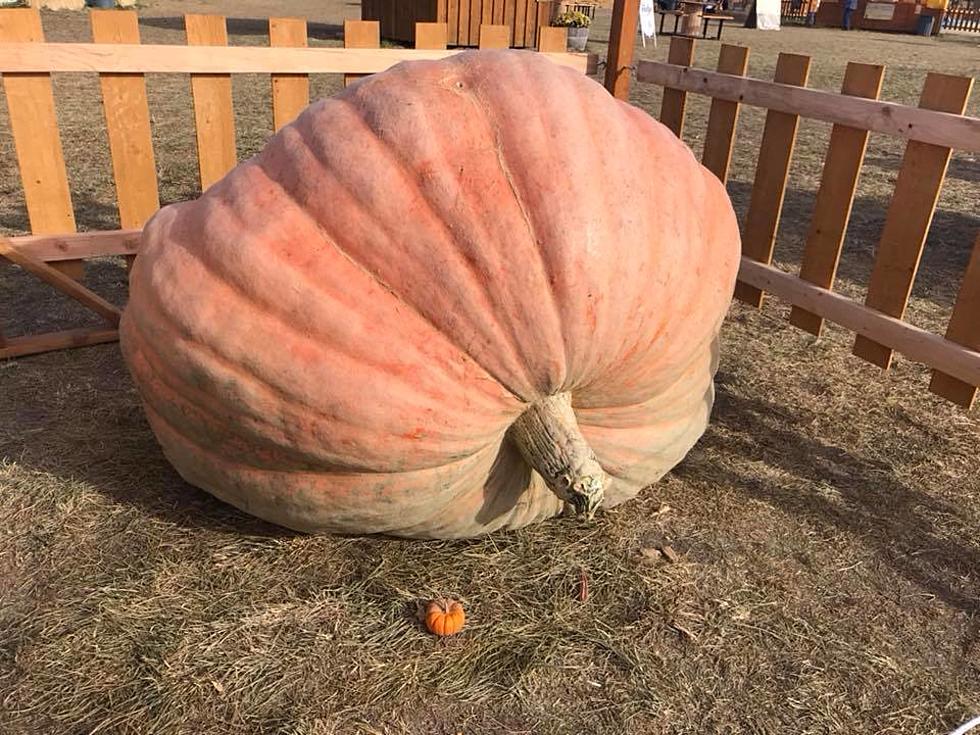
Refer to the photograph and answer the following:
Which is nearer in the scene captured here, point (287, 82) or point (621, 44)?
point (287, 82)

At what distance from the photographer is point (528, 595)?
102 inches

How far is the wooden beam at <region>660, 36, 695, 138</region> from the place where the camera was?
4672mm

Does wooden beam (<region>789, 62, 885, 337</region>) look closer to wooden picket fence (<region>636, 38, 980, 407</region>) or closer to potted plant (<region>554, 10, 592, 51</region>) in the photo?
wooden picket fence (<region>636, 38, 980, 407</region>)

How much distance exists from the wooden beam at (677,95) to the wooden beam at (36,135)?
3069mm

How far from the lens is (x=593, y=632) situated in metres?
2.47

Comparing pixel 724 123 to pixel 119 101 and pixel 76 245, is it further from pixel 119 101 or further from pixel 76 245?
pixel 76 245

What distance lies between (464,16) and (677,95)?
1143cm

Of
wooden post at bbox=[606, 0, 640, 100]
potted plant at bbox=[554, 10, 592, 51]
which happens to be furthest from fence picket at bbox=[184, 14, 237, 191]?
potted plant at bbox=[554, 10, 592, 51]

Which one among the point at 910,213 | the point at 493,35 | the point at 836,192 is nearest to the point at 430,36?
the point at 493,35

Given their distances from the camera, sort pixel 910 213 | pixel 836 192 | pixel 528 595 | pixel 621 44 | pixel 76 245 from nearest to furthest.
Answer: pixel 528 595
pixel 910 213
pixel 836 192
pixel 76 245
pixel 621 44

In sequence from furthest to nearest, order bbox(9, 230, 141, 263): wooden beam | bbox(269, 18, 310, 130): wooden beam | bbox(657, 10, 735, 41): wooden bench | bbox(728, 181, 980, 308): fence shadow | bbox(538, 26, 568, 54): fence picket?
bbox(657, 10, 735, 41): wooden bench → bbox(728, 181, 980, 308): fence shadow → bbox(538, 26, 568, 54): fence picket → bbox(269, 18, 310, 130): wooden beam → bbox(9, 230, 141, 263): wooden beam

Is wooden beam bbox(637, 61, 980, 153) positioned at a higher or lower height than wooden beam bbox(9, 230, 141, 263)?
higher

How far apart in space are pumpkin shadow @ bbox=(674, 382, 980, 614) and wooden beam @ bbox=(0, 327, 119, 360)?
2755mm

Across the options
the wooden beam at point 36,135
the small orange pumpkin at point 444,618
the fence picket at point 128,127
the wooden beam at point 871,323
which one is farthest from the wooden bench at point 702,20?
the small orange pumpkin at point 444,618
